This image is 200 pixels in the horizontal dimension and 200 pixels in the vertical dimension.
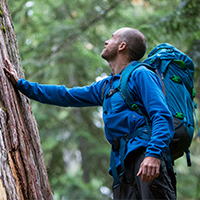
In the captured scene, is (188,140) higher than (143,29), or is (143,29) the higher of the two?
(143,29)

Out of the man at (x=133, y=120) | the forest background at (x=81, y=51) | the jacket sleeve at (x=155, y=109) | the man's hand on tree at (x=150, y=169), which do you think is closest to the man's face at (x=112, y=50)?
the man at (x=133, y=120)

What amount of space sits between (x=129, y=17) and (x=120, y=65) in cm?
696

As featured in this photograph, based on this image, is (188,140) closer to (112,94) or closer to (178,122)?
(178,122)

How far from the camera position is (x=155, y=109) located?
2.47 m

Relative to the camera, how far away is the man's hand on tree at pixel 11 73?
9.64 feet

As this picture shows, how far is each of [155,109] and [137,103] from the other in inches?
11.5

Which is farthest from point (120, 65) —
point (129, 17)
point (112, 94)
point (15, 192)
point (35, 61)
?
point (129, 17)

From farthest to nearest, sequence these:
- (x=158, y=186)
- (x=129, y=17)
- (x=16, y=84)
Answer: (x=129, y=17)
(x=16, y=84)
(x=158, y=186)

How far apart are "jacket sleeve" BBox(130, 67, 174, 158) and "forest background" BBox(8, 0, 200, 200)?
14.4ft

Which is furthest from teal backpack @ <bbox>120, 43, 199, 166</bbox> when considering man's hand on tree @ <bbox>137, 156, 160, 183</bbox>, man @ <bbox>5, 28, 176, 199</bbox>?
man's hand on tree @ <bbox>137, 156, 160, 183</bbox>

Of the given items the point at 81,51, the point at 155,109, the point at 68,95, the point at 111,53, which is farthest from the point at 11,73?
the point at 81,51

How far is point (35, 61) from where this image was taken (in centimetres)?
890

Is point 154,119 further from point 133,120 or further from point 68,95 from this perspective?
point 68,95

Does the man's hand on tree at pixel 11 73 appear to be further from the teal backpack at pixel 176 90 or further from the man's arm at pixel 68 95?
the teal backpack at pixel 176 90
